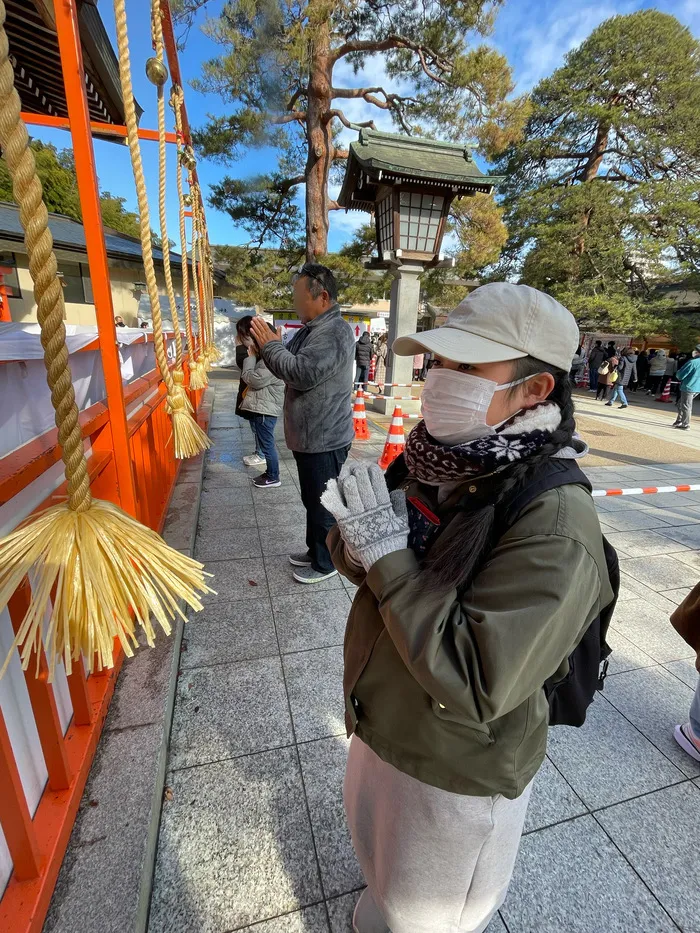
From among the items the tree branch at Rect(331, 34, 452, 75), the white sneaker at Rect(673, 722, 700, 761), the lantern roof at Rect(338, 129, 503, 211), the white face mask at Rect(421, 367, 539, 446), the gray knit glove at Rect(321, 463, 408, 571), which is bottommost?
the white sneaker at Rect(673, 722, 700, 761)

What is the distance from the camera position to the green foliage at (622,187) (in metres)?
14.9

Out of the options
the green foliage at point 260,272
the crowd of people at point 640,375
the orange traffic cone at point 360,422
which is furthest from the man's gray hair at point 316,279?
the green foliage at point 260,272

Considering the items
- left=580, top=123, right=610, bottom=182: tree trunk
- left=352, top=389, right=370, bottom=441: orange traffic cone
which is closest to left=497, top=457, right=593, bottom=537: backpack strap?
left=352, top=389, right=370, bottom=441: orange traffic cone

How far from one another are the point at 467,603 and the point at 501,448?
34 cm

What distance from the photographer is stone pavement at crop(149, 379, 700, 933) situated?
1472mm

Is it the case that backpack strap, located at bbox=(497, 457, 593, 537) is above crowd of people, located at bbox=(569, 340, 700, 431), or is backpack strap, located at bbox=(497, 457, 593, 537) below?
above

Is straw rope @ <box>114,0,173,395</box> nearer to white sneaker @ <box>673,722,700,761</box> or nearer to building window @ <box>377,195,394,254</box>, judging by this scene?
white sneaker @ <box>673,722,700,761</box>

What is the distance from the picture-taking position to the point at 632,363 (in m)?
14.4

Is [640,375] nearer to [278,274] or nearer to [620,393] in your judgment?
[620,393]

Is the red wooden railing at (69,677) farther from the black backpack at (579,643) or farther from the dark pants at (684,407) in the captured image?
the dark pants at (684,407)

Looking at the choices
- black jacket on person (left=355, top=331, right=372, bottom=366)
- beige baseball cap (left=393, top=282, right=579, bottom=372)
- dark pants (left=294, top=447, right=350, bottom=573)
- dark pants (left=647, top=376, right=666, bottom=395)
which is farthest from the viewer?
dark pants (left=647, top=376, right=666, bottom=395)

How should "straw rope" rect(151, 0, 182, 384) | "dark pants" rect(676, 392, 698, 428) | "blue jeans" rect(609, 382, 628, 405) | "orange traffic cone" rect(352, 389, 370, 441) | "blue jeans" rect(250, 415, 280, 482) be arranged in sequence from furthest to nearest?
"blue jeans" rect(609, 382, 628, 405) < "dark pants" rect(676, 392, 698, 428) < "orange traffic cone" rect(352, 389, 370, 441) < "blue jeans" rect(250, 415, 280, 482) < "straw rope" rect(151, 0, 182, 384)

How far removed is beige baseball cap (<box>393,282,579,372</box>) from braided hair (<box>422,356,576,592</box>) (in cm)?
4

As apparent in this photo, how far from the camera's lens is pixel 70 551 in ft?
2.84
